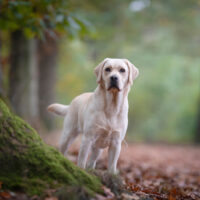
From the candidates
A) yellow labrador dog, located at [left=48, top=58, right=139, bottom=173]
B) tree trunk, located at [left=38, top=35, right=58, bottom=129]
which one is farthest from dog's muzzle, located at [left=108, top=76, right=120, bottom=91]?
tree trunk, located at [left=38, top=35, right=58, bottom=129]

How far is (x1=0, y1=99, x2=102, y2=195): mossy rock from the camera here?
9.69ft

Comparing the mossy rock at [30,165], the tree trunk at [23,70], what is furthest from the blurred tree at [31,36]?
the mossy rock at [30,165]

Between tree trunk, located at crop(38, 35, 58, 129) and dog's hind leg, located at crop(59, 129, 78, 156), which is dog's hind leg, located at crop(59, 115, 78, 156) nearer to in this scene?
dog's hind leg, located at crop(59, 129, 78, 156)

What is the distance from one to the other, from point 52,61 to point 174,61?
36.9 ft

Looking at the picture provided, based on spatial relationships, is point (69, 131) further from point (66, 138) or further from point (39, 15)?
point (39, 15)

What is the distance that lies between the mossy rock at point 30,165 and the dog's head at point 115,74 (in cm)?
122

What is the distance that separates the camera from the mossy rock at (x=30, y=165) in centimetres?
295

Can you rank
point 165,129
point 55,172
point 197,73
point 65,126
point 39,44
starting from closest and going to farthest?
point 55,172 → point 65,126 → point 39,44 → point 197,73 → point 165,129

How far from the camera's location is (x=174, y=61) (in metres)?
23.2

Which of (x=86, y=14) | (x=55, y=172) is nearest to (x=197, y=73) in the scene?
(x=86, y=14)

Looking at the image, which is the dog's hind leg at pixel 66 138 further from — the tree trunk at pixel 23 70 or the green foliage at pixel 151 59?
the green foliage at pixel 151 59

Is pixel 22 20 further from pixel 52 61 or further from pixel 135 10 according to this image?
pixel 135 10

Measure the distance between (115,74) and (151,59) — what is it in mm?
18119

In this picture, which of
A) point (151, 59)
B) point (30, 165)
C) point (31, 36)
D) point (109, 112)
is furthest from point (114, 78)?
point (151, 59)
